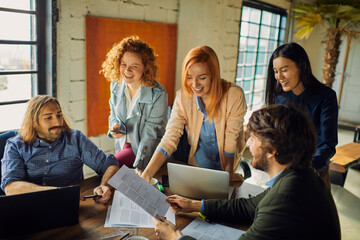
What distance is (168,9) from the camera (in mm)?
3283

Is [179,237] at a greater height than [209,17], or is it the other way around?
[209,17]

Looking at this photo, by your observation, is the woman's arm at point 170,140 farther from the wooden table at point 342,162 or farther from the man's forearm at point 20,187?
the wooden table at point 342,162

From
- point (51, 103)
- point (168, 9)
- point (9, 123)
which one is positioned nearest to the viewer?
point (51, 103)

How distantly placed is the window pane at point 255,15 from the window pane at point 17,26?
142 inches

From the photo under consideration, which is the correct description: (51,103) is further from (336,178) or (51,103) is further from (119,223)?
(336,178)

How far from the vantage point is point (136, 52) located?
2113 mm

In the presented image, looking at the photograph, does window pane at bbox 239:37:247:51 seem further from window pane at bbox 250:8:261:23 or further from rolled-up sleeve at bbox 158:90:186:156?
rolled-up sleeve at bbox 158:90:186:156

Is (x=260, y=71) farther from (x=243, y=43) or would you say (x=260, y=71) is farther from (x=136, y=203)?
(x=136, y=203)

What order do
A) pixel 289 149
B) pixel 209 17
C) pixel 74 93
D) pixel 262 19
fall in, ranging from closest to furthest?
1. pixel 289 149
2. pixel 74 93
3. pixel 209 17
4. pixel 262 19

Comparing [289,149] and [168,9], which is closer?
[289,149]

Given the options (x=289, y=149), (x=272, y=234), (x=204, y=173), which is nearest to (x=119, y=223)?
(x=204, y=173)

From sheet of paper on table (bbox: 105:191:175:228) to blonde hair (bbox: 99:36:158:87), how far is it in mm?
952

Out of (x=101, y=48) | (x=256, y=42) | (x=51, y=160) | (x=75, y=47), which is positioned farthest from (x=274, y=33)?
(x=51, y=160)

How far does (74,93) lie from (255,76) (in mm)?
3792
